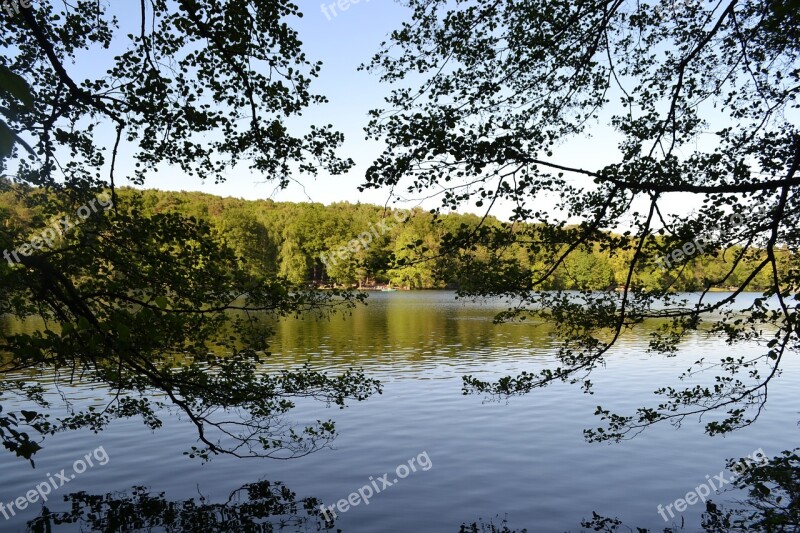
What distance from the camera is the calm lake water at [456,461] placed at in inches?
425

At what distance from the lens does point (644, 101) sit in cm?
916

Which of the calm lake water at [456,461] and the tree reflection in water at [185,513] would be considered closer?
the tree reflection in water at [185,513]

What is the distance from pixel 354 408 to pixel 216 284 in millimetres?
11541

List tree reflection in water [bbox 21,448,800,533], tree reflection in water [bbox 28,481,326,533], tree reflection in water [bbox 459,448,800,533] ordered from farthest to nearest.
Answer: tree reflection in water [bbox 28,481,326,533] → tree reflection in water [bbox 21,448,800,533] → tree reflection in water [bbox 459,448,800,533]

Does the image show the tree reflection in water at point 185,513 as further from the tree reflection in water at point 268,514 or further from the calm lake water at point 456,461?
the calm lake water at point 456,461

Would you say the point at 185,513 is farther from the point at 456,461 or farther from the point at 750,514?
the point at 750,514

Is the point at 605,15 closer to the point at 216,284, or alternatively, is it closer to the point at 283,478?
the point at 216,284

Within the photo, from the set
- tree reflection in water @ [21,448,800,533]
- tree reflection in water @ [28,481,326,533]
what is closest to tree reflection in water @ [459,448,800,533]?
tree reflection in water @ [21,448,800,533]

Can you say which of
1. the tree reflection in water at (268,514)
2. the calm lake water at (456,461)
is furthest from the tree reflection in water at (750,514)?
the calm lake water at (456,461)

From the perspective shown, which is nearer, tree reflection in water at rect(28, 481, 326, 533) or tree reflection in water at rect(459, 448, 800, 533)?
tree reflection in water at rect(459, 448, 800, 533)

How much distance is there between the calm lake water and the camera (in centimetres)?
1080

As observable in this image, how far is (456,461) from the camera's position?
13672mm

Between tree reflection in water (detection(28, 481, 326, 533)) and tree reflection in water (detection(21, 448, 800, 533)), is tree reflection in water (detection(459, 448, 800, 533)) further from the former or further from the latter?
tree reflection in water (detection(28, 481, 326, 533))

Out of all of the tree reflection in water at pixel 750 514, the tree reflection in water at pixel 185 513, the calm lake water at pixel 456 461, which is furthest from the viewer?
the calm lake water at pixel 456 461
